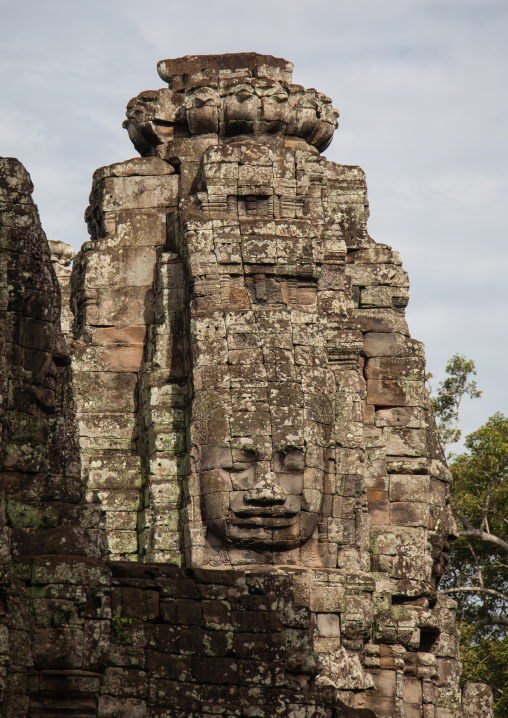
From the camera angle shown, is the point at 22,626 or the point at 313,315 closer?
the point at 22,626

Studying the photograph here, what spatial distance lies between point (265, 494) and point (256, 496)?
0.37ft

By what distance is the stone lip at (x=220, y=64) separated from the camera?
78.7 feet

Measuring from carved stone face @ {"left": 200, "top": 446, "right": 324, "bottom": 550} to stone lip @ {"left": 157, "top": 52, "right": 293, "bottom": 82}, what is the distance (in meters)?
5.98

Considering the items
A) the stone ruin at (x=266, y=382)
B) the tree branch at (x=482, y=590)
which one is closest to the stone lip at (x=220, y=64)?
the stone ruin at (x=266, y=382)

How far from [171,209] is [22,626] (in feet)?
35.7

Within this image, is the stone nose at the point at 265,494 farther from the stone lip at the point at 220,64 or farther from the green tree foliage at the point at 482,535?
the green tree foliage at the point at 482,535

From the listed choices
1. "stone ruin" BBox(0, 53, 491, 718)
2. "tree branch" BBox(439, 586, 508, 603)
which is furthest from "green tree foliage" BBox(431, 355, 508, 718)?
"stone ruin" BBox(0, 53, 491, 718)

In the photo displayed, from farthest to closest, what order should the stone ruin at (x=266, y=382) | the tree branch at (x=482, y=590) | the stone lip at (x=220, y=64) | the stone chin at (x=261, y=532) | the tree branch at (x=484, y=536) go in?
the tree branch at (x=484, y=536)
the tree branch at (x=482, y=590)
the stone lip at (x=220, y=64)
the stone ruin at (x=266, y=382)
the stone chin at (x=261, y=532)

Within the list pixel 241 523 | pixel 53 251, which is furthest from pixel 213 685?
pixel 53 251

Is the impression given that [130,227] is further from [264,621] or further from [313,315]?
[264,621]

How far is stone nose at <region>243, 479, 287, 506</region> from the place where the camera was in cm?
2044

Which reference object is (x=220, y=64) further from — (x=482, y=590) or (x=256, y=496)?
(x=482, y=590)

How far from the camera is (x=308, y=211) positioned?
22969 mm

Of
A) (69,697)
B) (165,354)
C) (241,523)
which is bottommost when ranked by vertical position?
(69,697)
